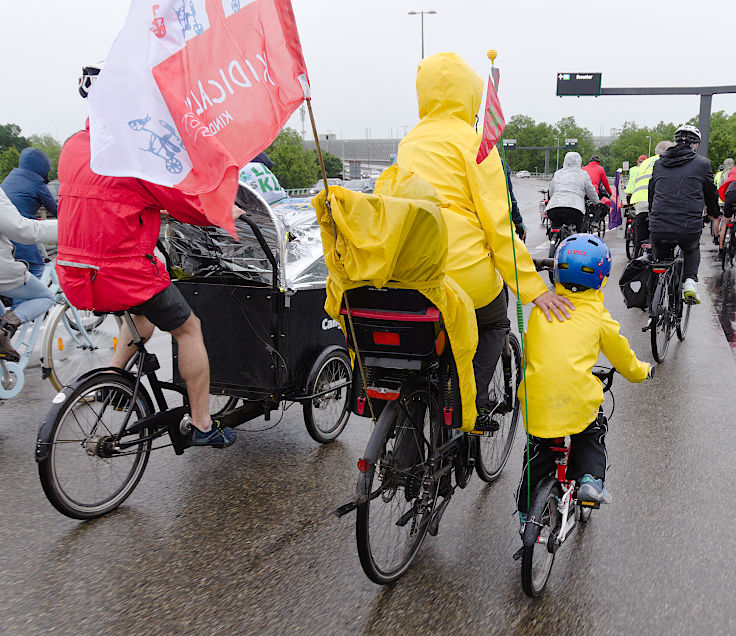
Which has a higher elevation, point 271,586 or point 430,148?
point 430,148

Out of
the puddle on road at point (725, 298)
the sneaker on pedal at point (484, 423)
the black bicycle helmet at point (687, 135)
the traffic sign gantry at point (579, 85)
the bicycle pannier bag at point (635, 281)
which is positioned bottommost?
the puddle on road at point (725, 298)

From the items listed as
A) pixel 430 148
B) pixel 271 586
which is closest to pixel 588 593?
pixel 271 586

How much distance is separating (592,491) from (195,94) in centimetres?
244

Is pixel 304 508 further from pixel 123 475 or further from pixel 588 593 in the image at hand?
pixel 588 593

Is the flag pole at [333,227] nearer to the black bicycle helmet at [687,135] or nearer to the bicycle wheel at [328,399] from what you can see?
the bicycle wheel at [328,399]

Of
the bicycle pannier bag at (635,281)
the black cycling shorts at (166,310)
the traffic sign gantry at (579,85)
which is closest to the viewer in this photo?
the black cycling shorts at (166,310)

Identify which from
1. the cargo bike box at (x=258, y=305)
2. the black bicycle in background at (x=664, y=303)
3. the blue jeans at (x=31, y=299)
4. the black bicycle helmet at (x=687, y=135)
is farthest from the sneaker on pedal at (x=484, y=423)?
the black bicycle helmet at (x=687, y=135)

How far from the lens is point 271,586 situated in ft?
9.78

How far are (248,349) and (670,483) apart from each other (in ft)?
8.19

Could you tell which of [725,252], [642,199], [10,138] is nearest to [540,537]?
[642,199]

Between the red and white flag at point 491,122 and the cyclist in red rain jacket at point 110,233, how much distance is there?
4.25ft

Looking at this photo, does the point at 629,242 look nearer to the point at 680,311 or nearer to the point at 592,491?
the point at 680,311

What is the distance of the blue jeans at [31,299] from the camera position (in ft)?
16.4

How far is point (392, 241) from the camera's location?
2494mm
